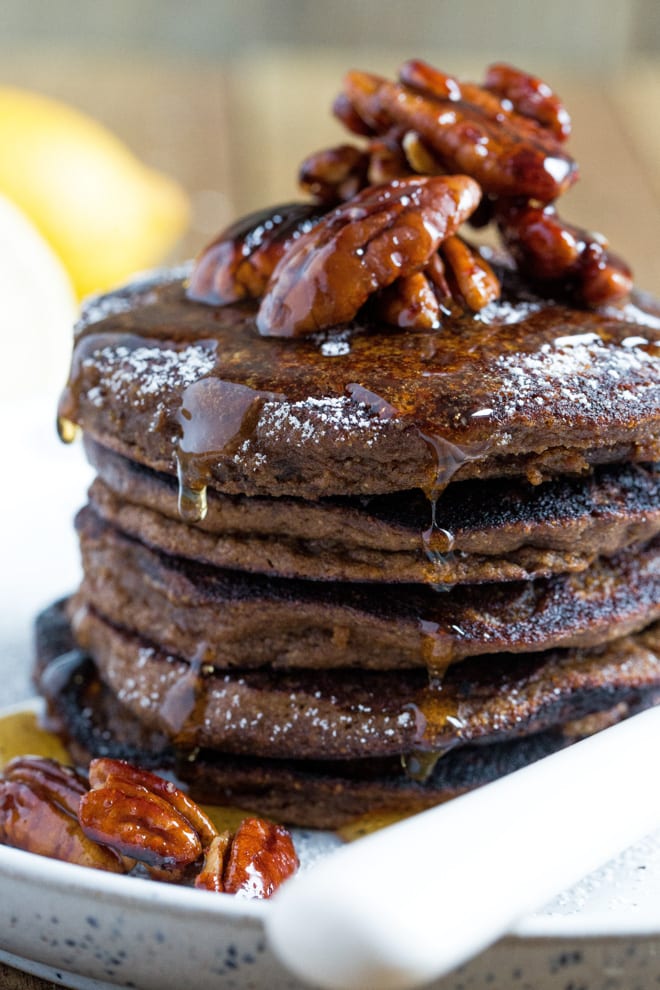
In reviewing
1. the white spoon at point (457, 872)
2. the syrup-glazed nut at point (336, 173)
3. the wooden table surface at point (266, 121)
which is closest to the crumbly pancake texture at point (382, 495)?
the syrup-glazed nut at point (336, 173)

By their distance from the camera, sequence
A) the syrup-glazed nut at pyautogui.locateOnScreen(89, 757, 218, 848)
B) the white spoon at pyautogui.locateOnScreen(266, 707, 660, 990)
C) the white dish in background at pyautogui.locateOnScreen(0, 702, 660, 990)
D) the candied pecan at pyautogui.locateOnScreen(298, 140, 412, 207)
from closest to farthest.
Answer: the white spoon at pyautogui.locateOnScreen(266, 707, 660, 990) → the white dish in background at pyautogui.locateOnScreen(0, 702, 660, 990) → the syrup-glazed nut at pyautogui.locateOnScreen(89, 757, 218, 848) → the candied pecan at pyautogui.locateOnScreen(298, 140, 412, 207)

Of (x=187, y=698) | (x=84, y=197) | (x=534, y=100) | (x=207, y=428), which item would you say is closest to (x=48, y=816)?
(x=187, y=698)

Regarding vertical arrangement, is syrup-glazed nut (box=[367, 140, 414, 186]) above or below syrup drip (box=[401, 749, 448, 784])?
above

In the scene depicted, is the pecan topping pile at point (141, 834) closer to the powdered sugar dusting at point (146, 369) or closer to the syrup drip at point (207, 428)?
the syrup drip at point (207, 428)

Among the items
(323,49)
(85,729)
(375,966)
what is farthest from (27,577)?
(323,49)

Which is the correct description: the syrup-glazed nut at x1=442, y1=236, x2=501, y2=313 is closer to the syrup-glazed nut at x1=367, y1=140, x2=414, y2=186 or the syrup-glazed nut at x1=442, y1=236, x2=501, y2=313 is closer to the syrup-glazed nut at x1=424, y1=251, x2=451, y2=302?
the syrup-glazed nut at x1=424, y1=251, x2=451, y2=302

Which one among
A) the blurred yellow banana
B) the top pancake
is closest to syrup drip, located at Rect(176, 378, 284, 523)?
the top pancake
